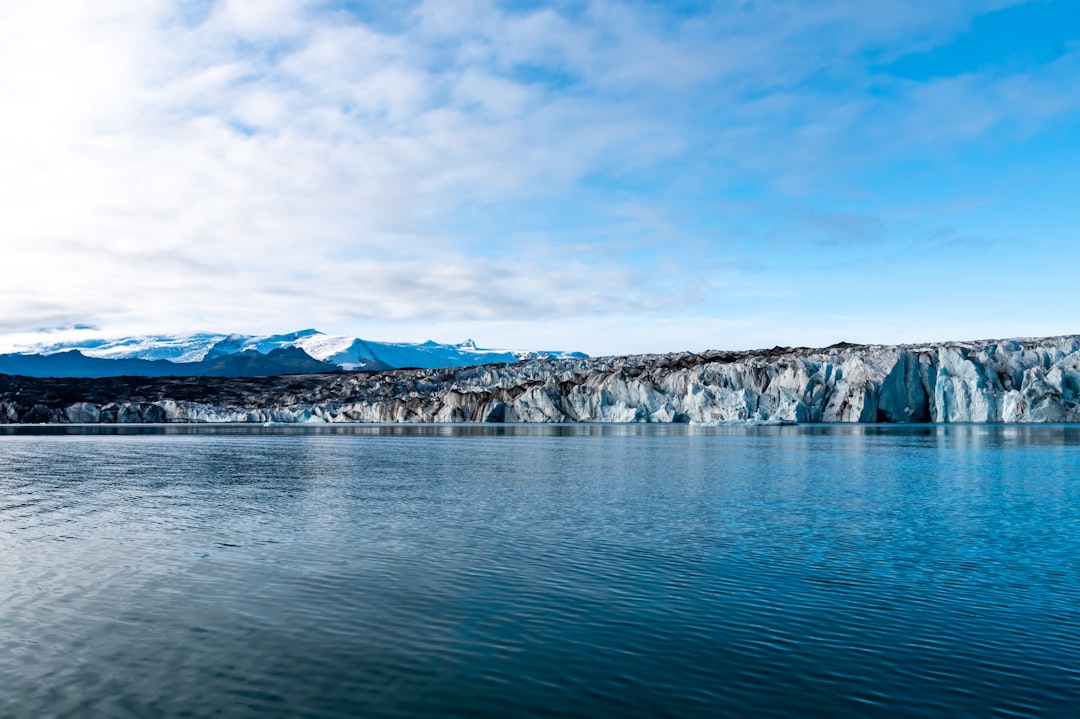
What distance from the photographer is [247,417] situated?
162 meters

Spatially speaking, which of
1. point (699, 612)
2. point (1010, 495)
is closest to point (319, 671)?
point (699, 612)

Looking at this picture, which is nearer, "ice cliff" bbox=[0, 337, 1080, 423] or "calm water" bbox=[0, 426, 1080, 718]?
"calm water" bbox=[0, 426, 1080, 718]

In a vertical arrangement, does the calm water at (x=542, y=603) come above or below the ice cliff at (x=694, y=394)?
below

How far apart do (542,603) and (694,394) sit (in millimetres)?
93574

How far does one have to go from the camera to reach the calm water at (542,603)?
9.17m

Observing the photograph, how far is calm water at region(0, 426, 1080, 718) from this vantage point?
361 inches

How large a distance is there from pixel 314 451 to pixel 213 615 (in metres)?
44.1

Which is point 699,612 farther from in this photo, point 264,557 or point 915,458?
point 915,458

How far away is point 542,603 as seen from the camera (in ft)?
43.0

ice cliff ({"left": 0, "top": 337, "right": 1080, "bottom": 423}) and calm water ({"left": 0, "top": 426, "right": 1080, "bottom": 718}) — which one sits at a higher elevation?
ice cliff ({"left": 0, "top": 337, "right": 1080, "bottom": 423})

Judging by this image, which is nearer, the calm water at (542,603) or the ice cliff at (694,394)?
the calm water at (542,603)

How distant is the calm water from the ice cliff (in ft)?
233

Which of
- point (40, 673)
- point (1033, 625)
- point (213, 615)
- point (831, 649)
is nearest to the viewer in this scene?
point (40, 673)

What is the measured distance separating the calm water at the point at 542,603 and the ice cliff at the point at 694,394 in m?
70.9
